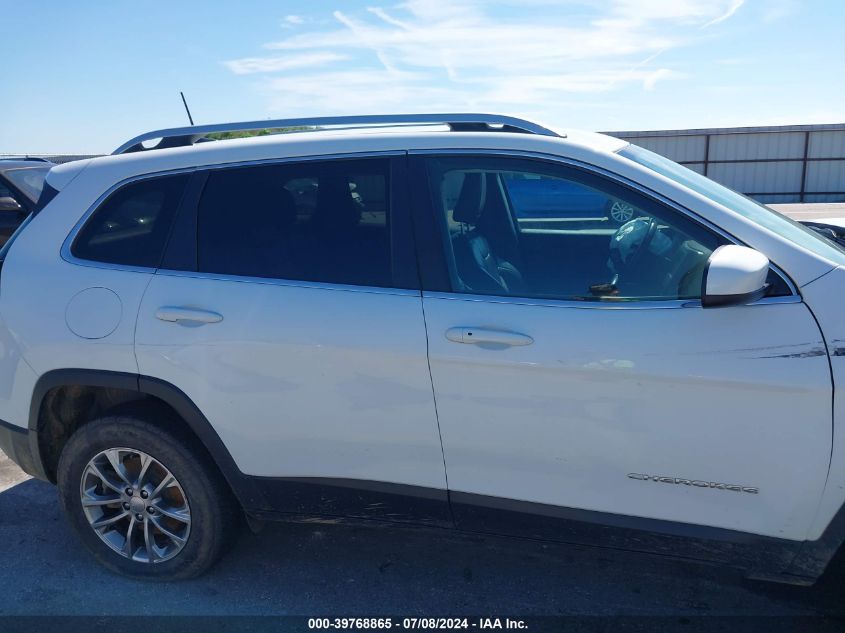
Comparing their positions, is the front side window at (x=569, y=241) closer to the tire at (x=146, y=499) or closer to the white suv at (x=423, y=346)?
the white suv at (x=423, y=346)

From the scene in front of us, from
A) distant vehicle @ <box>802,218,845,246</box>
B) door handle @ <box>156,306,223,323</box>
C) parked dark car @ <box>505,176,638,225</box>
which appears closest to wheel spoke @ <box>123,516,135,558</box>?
door handle @ <box>156,306,223,323</box>

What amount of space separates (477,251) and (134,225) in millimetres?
1440

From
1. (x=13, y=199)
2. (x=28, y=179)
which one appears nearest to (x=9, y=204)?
(x=13, y=199)

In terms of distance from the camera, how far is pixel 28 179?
26.6 ft

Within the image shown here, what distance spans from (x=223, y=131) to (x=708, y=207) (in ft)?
6.57

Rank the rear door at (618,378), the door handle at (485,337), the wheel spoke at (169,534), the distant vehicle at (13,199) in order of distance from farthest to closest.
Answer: the distant vehicle at (13,199), the wheel spoke at (169,534), the door handle at (485,337), the rear door at (618,378)

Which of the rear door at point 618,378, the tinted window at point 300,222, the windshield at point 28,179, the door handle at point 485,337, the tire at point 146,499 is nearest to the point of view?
the rear door at point 618,378

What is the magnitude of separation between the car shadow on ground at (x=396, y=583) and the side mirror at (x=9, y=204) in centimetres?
503

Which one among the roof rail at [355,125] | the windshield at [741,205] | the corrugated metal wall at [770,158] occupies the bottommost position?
the corrugated metal wall at [770,158]

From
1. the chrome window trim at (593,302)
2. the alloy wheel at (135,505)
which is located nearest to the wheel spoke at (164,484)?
the alloy wheel at (135,505)

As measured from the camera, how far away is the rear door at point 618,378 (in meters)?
2.47

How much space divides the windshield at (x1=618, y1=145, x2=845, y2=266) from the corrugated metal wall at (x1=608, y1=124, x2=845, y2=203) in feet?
82.3

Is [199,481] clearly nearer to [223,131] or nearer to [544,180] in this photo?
[223,131]

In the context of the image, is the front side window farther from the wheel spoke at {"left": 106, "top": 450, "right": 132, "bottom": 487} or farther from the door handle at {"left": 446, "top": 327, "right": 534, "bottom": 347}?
the wheel spoke at {"left": 106, "top": 450, "right": 132, "bottom": 487}
